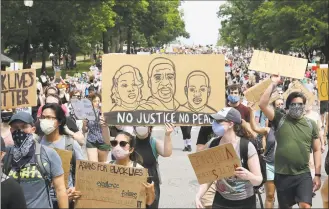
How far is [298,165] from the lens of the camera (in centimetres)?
621

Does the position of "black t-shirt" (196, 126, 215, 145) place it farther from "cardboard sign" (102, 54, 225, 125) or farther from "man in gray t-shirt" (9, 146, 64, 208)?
"man in gray t-shirt" (9, 146, 64, 208)

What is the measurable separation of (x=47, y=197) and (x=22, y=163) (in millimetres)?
291

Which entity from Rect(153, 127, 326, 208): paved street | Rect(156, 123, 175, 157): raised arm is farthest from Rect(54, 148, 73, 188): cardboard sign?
Rect(153, 127, 326, 208): paved street

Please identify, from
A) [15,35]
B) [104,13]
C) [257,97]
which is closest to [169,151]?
[257,97]

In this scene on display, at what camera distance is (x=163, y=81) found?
257 inches

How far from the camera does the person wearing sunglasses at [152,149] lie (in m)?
6.16

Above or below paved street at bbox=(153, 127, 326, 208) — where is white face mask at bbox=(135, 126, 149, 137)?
above

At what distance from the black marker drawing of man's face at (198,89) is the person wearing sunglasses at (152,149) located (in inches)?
14.6

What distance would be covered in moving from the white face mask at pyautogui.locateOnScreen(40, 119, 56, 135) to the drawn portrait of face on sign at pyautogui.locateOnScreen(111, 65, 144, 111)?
3.37ft

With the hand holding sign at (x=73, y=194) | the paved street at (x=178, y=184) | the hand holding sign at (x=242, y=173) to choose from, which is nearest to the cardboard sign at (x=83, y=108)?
the paved street at (x=178, y=184)

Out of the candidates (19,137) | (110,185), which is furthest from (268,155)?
(19,137)

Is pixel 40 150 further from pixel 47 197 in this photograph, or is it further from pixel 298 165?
pixel 298 165

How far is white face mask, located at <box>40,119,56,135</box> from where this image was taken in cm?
552

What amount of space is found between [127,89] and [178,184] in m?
4.33
